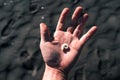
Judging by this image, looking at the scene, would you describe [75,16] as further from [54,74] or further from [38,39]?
[38,39]

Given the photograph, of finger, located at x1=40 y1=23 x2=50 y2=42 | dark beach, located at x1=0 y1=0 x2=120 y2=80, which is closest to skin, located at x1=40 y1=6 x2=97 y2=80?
finger, located at x1=40 y1=23 x2=50 y2=42

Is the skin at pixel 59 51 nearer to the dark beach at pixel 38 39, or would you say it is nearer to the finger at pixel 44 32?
the finger at pixel 44 32

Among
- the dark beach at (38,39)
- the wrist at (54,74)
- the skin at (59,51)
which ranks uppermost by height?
the skin at (59,51)

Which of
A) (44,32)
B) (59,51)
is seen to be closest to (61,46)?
(59,51)

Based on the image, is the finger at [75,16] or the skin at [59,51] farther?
the finger at [75,16]

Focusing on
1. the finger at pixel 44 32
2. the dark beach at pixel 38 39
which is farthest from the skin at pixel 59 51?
the dark beach at pixel 38 39

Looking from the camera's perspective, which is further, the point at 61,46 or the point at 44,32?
the point at 61,46

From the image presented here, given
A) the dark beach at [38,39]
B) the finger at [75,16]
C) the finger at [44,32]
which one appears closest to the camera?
the finger at [44,32]

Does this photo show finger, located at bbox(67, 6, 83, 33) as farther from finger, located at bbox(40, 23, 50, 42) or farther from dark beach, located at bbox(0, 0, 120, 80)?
dark beach, located at bbox(0, 0, 120, 80)

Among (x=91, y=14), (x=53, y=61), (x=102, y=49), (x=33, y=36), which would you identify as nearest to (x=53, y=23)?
(x=33, y=36)
